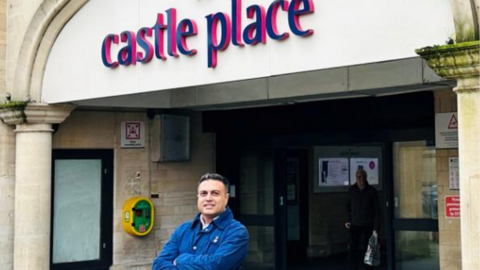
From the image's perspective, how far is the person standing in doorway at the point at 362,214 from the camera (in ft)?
32.5

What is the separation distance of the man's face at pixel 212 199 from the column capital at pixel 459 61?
2388 mm

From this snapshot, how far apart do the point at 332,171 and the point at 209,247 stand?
906 centimetres

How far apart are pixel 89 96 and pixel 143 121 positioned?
2.14 meters

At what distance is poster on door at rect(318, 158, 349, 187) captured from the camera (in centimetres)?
1244

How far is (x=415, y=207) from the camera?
30.6 feet

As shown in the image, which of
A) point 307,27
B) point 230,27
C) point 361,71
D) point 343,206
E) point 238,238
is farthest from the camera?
point 343,206

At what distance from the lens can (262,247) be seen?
1115 cm

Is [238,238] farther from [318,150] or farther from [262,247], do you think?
[318,150]

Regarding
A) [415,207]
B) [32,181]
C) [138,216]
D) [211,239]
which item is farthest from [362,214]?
[211,239]

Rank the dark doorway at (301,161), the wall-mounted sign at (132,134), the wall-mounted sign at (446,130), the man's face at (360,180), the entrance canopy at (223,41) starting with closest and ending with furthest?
the entrance canopy at (223,41)
the wall-mounted sign at (446,130)
the dark doorway at (301,161)
the man's face at (360,180)
the wall-mounted sign at (132,134)

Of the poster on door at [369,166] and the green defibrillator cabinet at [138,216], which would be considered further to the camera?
the poster on door at [369,166]

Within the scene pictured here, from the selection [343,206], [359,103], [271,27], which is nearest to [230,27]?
[271,27]

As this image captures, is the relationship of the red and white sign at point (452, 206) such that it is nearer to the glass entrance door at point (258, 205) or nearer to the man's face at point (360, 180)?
the man's face at point (360, 180)

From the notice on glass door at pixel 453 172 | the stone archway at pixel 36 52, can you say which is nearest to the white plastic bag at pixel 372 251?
the notice on glass door at pixel 453 172
